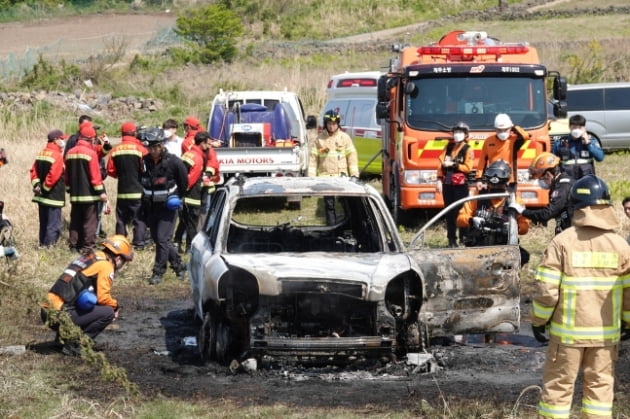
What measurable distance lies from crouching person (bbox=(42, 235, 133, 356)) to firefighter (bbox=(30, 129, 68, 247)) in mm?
5481

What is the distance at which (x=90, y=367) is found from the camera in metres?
8.38

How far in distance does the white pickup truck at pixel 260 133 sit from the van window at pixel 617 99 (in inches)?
324

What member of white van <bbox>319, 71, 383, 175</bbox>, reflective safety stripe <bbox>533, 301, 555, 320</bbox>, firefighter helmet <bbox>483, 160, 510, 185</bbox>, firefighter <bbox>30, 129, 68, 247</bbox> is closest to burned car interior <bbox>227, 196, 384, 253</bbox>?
firefighter helmet <bbox>483, 160, 510, 185</bbox>

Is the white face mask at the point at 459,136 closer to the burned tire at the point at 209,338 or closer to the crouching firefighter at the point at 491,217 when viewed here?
the crouching firefighter at the point at 491,217

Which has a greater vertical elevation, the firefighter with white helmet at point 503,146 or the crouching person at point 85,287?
the firefighter with white helmet at point 503,146

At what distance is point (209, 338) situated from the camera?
8.59 m

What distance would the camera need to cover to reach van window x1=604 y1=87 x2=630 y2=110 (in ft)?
81.3

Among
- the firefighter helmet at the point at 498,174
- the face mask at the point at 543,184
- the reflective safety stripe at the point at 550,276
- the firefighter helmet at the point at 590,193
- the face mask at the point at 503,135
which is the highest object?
the firefighter helmet at the point at 590,193

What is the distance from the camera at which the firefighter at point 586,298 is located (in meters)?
6.05

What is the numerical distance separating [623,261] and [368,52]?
122 ft

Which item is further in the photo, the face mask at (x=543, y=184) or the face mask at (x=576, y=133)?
the face mask at (x=576, y=133)

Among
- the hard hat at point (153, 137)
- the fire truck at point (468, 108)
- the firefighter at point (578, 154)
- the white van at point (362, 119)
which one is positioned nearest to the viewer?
the hard hat at point (153, 137)

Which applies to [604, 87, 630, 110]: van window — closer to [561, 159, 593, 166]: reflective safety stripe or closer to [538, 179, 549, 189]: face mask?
[538, 179, 549, 189]: face mask

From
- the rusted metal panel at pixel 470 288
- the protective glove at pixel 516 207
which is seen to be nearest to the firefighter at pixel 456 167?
the protective glove at pixel 516 207
